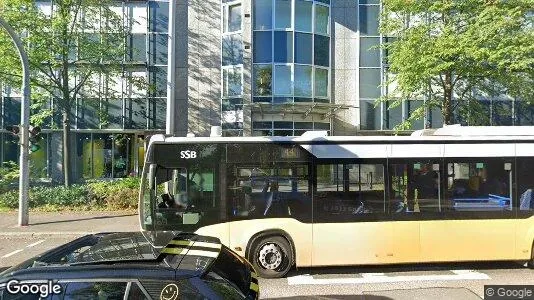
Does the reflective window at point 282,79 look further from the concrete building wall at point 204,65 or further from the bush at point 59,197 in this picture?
the bush at point 59,197

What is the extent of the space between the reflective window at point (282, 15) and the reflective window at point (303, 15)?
41 centimetres

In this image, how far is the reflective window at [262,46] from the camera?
20.2 meters

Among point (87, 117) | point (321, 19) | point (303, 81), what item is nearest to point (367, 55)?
point (321, 19)

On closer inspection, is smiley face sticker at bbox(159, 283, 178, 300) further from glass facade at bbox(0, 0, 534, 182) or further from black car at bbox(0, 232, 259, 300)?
glass facade at bbox(0, 0, 534, 182)

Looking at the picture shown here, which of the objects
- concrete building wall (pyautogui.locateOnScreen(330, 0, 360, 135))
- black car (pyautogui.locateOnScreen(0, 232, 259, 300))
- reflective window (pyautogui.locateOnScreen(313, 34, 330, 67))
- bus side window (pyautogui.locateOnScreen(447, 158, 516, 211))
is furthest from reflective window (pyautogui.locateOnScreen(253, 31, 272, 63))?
black car (pyautogui.locateOnScreen(0, 232, 259, 300))

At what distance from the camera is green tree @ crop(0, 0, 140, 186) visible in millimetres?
14312

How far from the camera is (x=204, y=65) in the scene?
2164 centimetres

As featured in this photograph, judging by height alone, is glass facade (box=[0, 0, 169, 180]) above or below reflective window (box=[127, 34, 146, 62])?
below

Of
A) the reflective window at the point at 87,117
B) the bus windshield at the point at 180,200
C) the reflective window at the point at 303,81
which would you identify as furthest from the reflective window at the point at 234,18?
the bus windshield at the point at 180,200

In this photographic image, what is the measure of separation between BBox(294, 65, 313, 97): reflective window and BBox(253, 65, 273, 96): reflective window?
1.31m

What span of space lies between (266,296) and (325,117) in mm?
16236

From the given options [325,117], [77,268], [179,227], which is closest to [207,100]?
[325,117]

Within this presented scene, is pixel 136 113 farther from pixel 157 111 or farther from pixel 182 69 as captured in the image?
pixel 182 69

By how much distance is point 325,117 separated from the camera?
70.7ft
